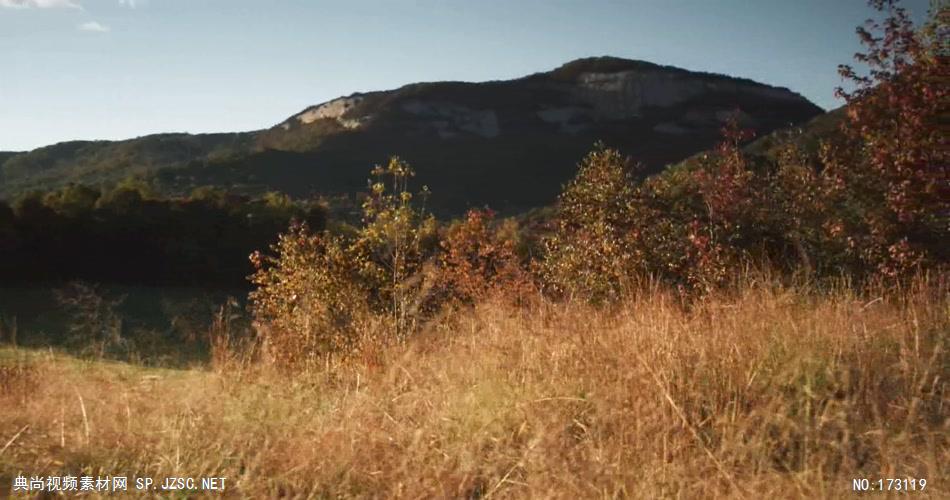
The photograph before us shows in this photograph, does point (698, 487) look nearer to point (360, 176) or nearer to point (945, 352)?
point (945, 352)

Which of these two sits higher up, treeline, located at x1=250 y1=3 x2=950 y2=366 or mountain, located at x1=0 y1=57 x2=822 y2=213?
mountain, located at x1=0 y1=57 x2=822 y2=213

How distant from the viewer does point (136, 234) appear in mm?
44906

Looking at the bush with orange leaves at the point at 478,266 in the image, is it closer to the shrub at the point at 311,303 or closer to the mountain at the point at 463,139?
A: the shrub at the point at 311,303

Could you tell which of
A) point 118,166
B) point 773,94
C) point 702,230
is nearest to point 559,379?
point 702,230

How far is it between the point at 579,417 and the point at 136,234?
1823 inches

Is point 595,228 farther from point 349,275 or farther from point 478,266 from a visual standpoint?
point 478,266

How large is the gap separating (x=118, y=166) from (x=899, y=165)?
3392 inches

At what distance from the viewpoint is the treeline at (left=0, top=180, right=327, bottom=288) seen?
39875 millimetres

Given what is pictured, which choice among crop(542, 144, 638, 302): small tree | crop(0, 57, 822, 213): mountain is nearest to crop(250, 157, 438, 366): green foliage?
crop(542, 144, 638, 302): small tree

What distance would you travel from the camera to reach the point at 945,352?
4.05 meters

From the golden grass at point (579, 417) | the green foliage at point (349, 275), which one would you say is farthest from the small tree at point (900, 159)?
the green foliage at point (349, 275)

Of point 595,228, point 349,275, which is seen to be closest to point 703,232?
point 595,228

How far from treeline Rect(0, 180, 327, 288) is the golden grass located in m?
40.8

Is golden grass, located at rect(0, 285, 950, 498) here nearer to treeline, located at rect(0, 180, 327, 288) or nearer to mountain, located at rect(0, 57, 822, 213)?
treeline, located at rect(0, 180, 327, 288)
